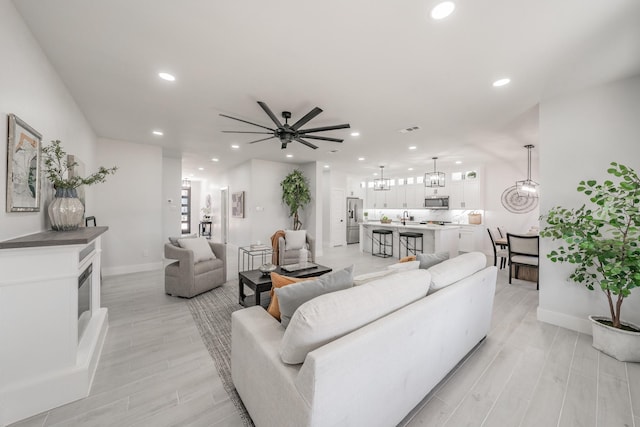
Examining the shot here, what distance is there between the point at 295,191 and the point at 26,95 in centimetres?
524

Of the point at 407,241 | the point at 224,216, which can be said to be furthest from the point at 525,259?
the point at 224,216

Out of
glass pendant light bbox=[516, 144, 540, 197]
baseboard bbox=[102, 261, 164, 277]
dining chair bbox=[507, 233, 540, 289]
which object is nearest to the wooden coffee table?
baseboard bbox=[102, 261, 164, 277]

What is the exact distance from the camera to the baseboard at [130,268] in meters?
4.78

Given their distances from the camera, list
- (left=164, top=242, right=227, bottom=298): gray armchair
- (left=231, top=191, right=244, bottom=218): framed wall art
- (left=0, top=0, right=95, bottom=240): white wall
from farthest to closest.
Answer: (left=231, top=191, right=244, bottom=218): framed wall art < (left=164, top=242, right=227, bottom=298): gray armchair < (left=0, top=0, right=95, bottom=240): white wall

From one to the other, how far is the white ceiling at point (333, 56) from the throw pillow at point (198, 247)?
1.84 m

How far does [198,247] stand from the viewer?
12.4 ft

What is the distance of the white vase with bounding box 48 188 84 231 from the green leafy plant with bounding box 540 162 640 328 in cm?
448

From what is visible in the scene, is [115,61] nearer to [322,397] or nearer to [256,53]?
[256,53]

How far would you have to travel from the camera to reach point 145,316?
9.91 ft

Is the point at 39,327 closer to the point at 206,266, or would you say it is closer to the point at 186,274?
the point at 186,274

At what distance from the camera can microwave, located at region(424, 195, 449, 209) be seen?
8.00 metres

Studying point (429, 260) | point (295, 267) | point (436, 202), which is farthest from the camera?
point (436, 202)

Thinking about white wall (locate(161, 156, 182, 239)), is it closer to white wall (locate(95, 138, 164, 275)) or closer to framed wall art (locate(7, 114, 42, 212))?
white wall (locate(95, 138, 164, 275))

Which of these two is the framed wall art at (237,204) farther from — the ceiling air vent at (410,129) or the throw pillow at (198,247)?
the ceiling air vent at (410,129)
